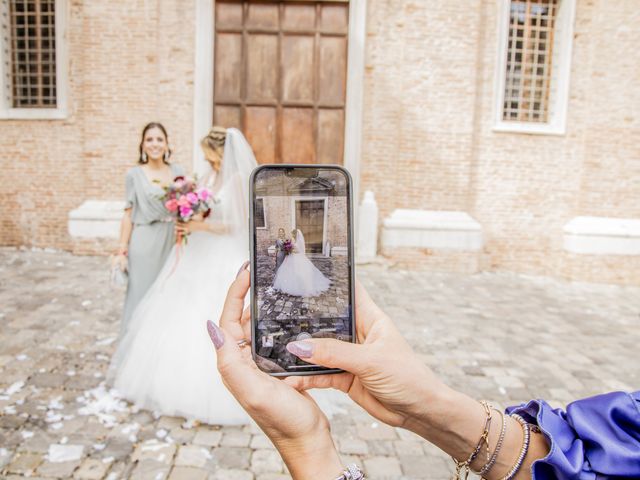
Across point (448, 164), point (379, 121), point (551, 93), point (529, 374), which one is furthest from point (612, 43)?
point (529, 374)

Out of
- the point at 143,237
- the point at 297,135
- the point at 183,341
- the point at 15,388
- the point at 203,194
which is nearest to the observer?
the point at 183,341

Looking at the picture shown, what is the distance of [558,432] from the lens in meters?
1.37

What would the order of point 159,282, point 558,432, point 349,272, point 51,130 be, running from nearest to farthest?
point 558,432 < point 349,272 < point 159,282 < point 51,130

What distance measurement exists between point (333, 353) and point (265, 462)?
88.7 inches

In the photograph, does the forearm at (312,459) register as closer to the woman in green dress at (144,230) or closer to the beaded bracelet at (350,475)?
the beaded bracelet at (350,475)

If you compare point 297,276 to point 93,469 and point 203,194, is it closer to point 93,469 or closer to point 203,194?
point 93,469

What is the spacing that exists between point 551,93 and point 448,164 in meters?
2.46

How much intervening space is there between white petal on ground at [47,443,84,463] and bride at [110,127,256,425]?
0.64 m

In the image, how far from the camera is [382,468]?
10.7 feet

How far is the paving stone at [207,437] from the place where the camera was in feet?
11.4

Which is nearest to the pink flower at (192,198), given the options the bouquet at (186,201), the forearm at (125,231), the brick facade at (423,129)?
the bouquet at (186,201)

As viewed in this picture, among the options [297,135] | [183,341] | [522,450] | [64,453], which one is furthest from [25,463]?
[297,135]

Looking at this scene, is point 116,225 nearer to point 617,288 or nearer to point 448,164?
point 448,164

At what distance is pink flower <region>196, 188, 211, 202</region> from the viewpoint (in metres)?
4.27
